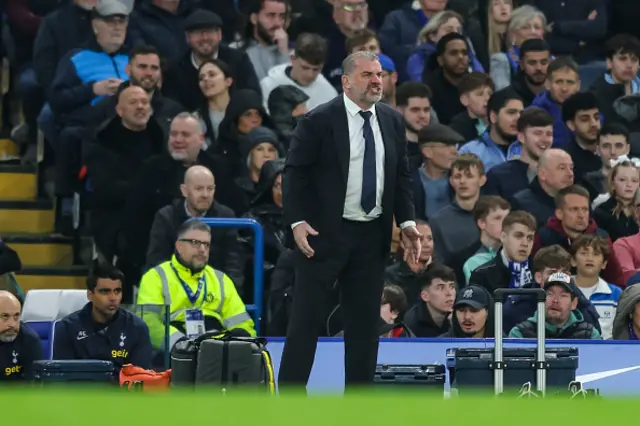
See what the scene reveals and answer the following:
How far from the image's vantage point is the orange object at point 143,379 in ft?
34.9

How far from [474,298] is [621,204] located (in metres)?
2.75

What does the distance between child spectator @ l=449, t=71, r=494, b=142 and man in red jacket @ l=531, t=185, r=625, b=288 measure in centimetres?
198

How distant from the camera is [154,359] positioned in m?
12.8

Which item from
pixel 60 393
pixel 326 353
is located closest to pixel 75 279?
pixel 326 353

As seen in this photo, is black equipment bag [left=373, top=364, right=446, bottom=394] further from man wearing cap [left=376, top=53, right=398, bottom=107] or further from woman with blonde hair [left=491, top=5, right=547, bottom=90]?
woman with blonde hair [left=491, top=5, right=547, bottom=90]

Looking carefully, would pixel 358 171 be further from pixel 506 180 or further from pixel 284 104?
pixel 284 104

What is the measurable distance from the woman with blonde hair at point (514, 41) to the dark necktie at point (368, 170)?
7285 millimetres

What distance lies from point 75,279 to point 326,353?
410 cm

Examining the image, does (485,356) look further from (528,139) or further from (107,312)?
(528,139)

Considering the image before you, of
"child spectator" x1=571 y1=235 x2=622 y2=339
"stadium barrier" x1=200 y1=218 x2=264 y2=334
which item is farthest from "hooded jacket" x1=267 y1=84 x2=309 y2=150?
"child spectator" x1=571 y1=235 x2=622 y2=339

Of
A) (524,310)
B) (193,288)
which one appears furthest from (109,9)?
(524,310)

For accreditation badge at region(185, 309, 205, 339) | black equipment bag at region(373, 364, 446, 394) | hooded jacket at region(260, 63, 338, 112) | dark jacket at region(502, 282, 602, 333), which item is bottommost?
black equipment bag at region(373, 364, 446, 394)

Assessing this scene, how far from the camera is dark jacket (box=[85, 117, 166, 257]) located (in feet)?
48.1

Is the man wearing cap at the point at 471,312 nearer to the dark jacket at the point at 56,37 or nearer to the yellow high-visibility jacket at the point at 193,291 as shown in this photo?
the yellow high-visibility jacket at the point at 193,291
